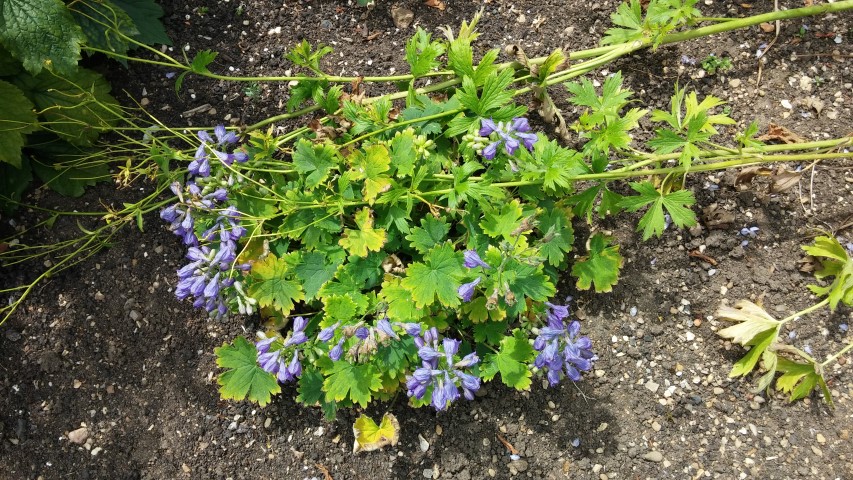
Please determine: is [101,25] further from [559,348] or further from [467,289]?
[559,348]

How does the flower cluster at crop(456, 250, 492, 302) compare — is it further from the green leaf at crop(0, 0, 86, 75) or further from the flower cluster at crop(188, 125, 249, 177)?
the green leaf at crop(0, 0, 86, 75)

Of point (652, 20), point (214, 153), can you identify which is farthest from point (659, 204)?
point (214, 153)

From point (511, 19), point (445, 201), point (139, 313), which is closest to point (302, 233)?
point (445, 201)

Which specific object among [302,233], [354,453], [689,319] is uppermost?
[302,233]

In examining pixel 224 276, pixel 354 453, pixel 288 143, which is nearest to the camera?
pixel 224 276

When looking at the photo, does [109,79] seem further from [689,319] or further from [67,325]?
[689,319]

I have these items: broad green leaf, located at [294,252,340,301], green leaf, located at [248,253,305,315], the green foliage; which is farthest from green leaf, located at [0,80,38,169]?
the green foliage
